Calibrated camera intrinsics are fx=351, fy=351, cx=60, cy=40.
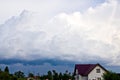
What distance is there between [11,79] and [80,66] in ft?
97.1

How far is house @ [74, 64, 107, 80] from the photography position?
93.1 meters

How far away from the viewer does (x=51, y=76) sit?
12062 centimetres

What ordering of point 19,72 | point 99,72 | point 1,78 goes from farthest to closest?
1. point 19,72
2. point 99,72
3. point 1,78

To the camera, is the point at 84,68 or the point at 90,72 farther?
the point at 84,68

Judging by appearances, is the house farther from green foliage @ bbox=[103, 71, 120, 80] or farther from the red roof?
green foliage @ bbox=[103, 71, 120, 80]

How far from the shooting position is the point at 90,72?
9350cm

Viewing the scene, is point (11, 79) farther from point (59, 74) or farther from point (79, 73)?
point (59, 74)

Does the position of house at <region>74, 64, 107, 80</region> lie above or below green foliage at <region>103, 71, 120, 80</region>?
above

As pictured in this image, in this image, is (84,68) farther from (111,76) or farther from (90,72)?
(111,76)

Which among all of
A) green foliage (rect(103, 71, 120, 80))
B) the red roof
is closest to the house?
the red roof

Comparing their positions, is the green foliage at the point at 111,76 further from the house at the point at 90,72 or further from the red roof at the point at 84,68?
the red roof at the point at 84,68

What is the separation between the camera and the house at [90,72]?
93062 millimetres

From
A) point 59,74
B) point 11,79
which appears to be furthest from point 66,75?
point 11,79

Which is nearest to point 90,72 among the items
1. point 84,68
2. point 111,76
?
point 84,68
